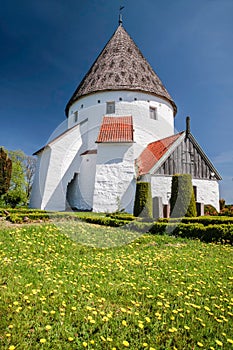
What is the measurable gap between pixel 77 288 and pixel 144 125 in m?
18.0

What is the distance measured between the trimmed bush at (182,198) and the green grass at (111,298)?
5.31m

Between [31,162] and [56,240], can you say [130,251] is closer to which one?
[56,240]

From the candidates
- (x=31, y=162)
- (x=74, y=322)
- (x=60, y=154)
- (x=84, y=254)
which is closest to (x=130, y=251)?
(x=84, y=254)

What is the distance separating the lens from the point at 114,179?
1662 centimetres

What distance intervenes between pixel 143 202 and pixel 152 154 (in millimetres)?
6057

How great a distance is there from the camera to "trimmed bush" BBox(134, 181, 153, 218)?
483 inches

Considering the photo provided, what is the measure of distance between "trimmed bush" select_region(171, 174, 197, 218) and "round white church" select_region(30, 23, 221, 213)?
2.34 m

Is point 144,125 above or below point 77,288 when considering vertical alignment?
above

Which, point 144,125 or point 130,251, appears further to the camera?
point 144,125

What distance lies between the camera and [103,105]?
20438 millimetres

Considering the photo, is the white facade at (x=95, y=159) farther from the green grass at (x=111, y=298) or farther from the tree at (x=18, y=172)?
the green grass at (x=111, y=298)

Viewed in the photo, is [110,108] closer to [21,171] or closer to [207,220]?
[207,220]

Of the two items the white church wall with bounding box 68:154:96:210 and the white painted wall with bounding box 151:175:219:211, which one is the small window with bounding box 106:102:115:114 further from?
the white painted wall with bounding box 151:175:219:211

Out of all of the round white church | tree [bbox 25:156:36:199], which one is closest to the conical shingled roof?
the round white church
